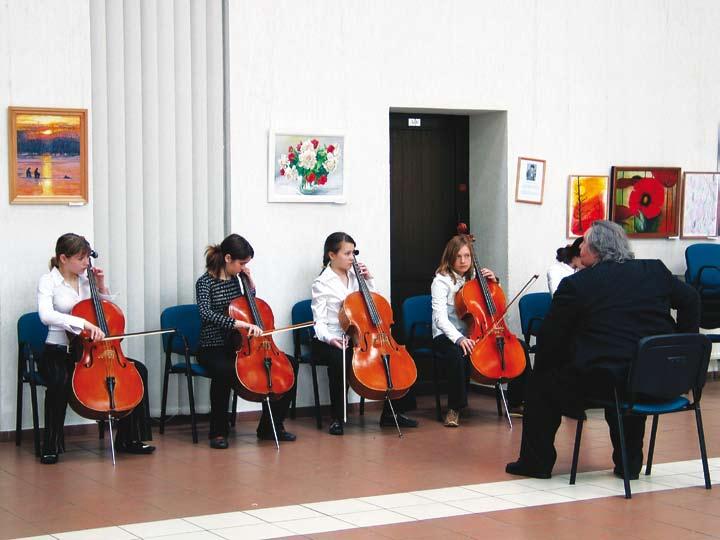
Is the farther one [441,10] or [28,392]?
[441,10]

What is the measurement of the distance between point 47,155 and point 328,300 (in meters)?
1.91

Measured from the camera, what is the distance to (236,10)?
751cm

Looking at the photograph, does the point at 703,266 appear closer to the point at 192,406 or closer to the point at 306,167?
the point at 306,167

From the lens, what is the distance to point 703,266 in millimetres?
8750

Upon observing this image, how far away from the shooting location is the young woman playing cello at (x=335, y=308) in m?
7.17

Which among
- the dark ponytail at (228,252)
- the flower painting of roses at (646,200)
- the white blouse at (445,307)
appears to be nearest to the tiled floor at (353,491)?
the white blouse at (445,307)

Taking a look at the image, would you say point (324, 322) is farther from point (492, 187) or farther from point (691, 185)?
point (691, 185)

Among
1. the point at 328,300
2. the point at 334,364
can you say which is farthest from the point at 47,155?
the point at 334,364

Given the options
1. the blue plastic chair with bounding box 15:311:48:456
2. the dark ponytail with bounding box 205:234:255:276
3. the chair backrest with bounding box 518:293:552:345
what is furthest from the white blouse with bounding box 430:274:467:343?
the blue plastic chair with bounding box 15:311:48:456

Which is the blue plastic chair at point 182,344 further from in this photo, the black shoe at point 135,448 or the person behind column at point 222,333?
the black shoe at point 135,448

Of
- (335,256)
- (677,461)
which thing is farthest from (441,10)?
(677,461)

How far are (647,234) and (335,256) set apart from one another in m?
2.95

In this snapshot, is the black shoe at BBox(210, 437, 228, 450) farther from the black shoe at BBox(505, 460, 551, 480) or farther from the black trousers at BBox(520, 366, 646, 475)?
the black trousers at BBox(520, 366, 646, 475)

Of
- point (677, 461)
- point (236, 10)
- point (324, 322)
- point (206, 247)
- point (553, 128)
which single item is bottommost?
point (677, 461)
